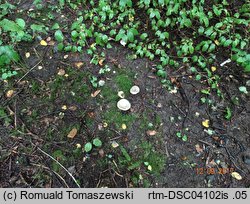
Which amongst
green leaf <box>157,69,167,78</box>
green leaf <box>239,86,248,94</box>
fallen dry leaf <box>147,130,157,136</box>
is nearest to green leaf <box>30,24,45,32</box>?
green leaf <box>157,69,167,78</box>

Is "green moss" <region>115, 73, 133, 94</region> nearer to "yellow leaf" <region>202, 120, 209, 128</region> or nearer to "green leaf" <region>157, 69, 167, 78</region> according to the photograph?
"green leaf" <region>157, 69, 167, 78</region>

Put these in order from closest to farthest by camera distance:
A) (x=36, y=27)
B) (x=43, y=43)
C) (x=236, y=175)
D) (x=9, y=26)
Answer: (x=236, y=175), (x=9, y=26), (x=36, y=27), (x=43, y=43)

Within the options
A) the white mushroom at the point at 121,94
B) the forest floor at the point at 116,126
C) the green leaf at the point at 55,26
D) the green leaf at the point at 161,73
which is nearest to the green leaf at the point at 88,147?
the forest floor at the point at 116,126

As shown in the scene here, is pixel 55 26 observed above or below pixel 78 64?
above

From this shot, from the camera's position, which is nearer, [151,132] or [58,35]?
[151,132]

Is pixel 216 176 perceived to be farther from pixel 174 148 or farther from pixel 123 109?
pixel 123 109

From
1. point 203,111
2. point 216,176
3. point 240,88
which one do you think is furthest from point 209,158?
point 240,88

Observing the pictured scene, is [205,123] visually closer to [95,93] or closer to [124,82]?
[124,82]

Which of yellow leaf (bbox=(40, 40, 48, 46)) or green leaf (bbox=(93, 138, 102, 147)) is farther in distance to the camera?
yellow leaf (bbox=(40, 40, 48, 46))

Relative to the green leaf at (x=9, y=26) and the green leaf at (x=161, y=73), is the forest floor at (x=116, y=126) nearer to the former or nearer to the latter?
the green leaf at (x=161, y=73)

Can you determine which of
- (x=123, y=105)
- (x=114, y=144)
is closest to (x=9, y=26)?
(x=123, y=105)
